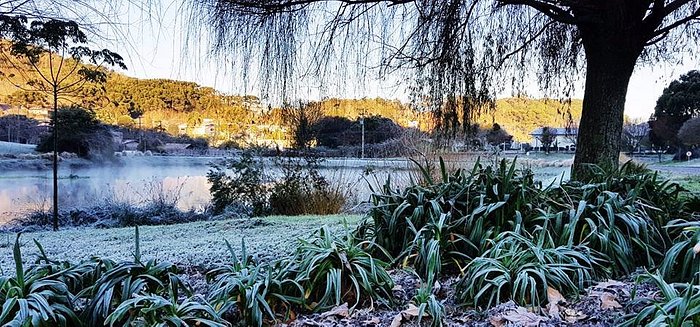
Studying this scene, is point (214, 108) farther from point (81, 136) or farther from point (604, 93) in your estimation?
point (81, 136)

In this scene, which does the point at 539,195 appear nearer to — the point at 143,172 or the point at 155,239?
the point at 155,239

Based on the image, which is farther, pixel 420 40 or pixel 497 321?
pixel 420 40

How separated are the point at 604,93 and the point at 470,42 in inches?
41.5

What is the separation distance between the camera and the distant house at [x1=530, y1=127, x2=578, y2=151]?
2928 mm

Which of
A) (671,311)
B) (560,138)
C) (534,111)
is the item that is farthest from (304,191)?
(671,311)

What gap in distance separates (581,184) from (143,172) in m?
5.52

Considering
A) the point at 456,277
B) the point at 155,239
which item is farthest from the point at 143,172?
the point at 456,277

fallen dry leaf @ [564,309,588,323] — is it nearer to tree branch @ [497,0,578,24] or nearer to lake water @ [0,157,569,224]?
tree branch @ [497,0,578,24]

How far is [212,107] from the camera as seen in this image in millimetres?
1875

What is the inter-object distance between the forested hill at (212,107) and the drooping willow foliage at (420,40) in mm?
106

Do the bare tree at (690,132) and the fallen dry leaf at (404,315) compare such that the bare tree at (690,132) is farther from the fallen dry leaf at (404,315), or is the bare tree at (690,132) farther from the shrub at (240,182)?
the fallen dry leaf at (404,315)

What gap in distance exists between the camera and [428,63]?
1.98m

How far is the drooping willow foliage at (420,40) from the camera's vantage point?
5.42 ft

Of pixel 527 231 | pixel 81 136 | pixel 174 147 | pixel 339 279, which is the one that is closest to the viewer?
pixel 339 279
